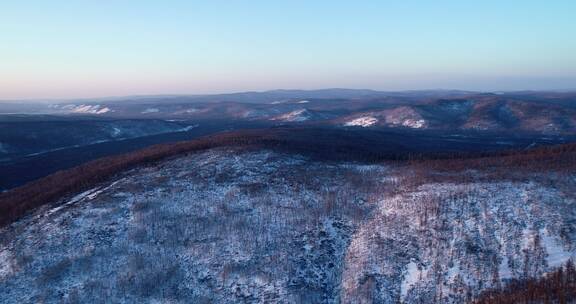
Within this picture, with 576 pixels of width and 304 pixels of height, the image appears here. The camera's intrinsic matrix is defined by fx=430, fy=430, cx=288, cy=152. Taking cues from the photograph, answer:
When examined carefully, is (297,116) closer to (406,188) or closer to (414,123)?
(414,123)

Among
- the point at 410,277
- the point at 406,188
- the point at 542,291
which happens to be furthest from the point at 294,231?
the point at 542,291

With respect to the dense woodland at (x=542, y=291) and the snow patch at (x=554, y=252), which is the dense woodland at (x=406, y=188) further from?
the snow patch at (x=554, y=252)

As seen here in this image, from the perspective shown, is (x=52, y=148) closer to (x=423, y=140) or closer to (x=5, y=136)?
(x=5, y=136)

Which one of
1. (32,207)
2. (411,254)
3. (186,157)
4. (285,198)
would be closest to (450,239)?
(411,254)

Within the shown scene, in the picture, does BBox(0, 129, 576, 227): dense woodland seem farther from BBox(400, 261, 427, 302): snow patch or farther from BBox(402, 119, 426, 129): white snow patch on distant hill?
BBox(402, 119, 426, 129): white snow patch on distant hill

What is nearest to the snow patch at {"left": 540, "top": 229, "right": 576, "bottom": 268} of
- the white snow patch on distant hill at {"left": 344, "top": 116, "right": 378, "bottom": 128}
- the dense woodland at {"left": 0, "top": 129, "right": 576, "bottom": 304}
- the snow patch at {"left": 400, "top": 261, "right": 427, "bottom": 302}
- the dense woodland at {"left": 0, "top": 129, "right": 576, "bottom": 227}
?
the dense woodland at {"left": 0, "top": 129, "right": 576, "bottom": 304}
